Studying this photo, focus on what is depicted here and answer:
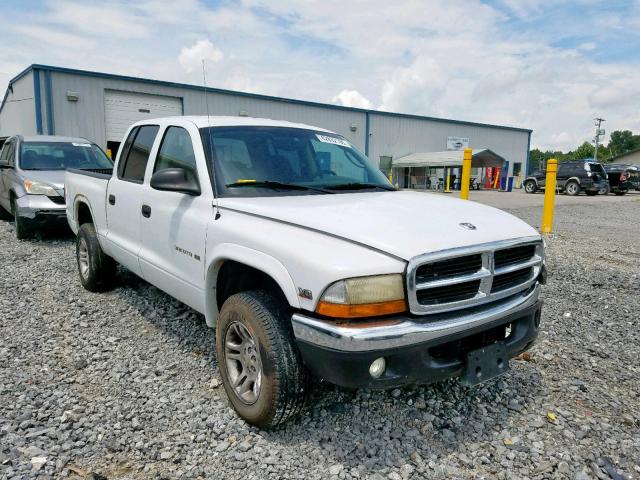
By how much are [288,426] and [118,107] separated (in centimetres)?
1975

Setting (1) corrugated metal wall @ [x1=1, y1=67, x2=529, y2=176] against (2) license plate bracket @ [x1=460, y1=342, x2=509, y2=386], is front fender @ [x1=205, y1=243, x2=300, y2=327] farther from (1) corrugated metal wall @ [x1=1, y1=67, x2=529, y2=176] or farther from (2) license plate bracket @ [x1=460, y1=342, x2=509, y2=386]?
(1) corrugated metal wall @ [x1=1, y1=67, x2=529, y2=176]

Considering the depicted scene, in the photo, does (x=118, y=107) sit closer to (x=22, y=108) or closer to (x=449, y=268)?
(x=22, y=108)

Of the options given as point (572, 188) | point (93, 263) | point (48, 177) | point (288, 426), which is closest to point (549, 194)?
point (93, 263)

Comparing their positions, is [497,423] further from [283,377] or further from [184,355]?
[184,355]

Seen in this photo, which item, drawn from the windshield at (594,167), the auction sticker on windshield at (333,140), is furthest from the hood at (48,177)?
the windshield at (594,167)

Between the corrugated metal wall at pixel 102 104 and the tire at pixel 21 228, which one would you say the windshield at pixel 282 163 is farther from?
the corrugated metal wall at pixel 102 104

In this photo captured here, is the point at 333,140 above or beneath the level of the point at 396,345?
above

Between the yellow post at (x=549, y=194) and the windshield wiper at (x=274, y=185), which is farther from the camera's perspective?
the yellow post at (x=549, y=194)

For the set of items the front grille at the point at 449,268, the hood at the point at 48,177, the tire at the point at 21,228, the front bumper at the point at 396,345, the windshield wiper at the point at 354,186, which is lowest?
the tire at the point at 21,228

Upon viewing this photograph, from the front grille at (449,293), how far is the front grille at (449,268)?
0.06 m

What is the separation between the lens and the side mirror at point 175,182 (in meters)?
3.01

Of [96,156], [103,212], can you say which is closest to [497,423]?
[103,212]

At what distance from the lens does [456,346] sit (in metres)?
2.40

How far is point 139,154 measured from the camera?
13.6 feet
